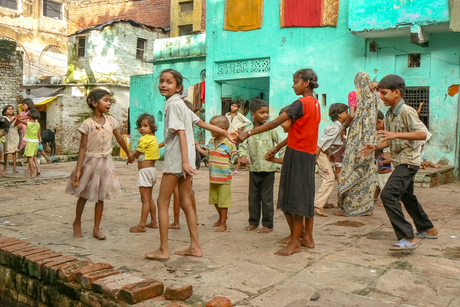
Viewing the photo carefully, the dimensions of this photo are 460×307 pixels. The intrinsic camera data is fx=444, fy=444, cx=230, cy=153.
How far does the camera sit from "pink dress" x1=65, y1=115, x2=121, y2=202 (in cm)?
441

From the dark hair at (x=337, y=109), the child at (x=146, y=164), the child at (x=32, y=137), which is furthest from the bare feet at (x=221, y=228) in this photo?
the child at (x=32, y=137)

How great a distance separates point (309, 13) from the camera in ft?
40.2

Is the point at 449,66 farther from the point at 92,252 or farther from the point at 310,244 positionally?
the point at 92,252

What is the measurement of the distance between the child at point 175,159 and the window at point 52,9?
29244mm

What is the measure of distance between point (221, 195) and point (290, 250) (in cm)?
117

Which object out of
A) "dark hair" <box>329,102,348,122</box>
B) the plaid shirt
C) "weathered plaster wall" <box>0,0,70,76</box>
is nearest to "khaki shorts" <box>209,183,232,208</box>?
the plaid shirt

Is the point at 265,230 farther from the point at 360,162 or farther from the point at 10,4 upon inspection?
the point at 10,4

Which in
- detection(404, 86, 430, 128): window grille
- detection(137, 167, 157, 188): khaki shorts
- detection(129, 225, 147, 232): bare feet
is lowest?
detection(129, 225, 147, 232): bare feet

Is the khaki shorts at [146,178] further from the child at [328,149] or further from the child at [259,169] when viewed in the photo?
the child at [328,149]

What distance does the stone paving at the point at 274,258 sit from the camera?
9.48 ft

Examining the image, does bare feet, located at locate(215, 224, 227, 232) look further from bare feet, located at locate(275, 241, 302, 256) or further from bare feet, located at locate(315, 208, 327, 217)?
bare feet, located at locate(315, 208, 327, 217)

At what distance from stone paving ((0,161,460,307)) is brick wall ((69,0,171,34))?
949 inches

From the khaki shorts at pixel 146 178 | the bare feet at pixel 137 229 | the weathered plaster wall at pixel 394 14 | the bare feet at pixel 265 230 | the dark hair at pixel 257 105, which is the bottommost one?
the bare feet at pixel 137 229

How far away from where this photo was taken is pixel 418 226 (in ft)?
14.4
